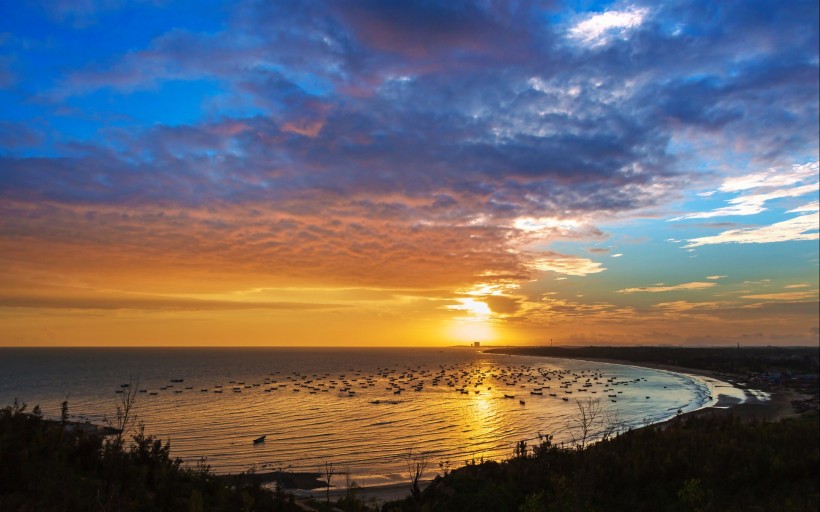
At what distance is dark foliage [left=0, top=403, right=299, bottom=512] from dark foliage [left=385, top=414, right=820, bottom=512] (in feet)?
25.7

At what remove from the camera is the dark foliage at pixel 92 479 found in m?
15.6

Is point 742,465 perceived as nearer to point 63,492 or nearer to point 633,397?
point 63,492

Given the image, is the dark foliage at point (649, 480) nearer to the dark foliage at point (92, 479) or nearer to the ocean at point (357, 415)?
the dark foliage at point (92, 479)

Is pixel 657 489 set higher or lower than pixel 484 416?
higher

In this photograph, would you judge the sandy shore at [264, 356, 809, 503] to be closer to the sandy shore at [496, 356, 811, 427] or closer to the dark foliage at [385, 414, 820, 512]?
the sandy shore at [496, 356, 811, 427]

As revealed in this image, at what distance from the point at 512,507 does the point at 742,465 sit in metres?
11.6

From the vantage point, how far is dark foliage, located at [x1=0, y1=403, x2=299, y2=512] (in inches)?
615

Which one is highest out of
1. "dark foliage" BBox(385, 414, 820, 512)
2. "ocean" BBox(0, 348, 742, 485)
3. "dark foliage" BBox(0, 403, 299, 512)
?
"dark foliage" BBox(0, 403, 299, 512)

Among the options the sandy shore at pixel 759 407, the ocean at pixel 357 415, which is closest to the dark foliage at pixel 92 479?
the ocean at pixel 357 415

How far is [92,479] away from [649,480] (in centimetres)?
2347

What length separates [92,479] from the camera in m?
18.4

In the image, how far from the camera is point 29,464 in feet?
58.1

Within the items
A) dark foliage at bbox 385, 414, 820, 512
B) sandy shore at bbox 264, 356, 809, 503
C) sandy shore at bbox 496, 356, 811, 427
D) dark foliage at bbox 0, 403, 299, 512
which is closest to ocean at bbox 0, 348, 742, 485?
sandy shore at bbox 264, 356, 809, 503

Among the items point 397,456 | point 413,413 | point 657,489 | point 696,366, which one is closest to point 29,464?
point 657,489
